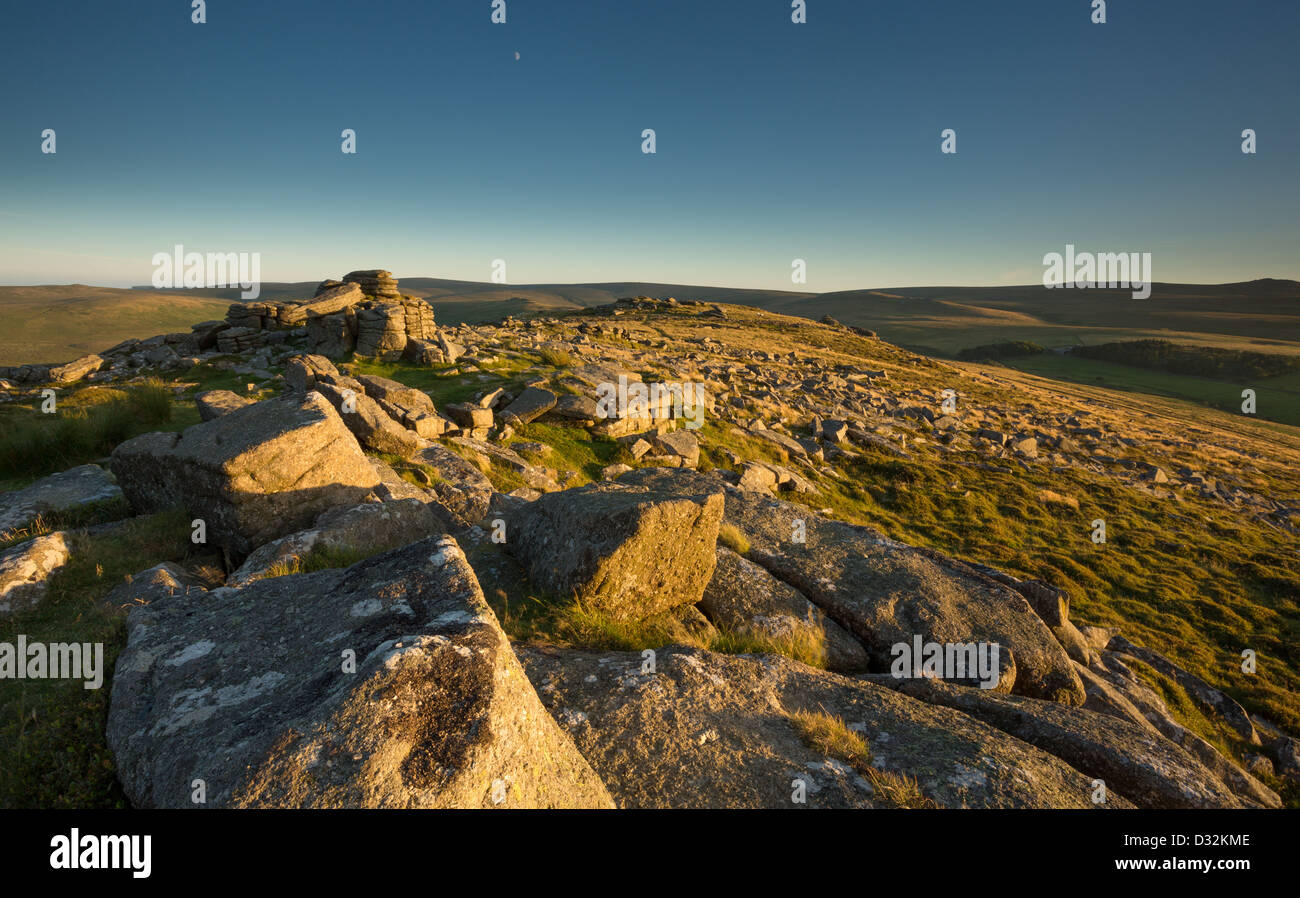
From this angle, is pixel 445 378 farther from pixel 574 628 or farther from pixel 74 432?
pixel 574 628

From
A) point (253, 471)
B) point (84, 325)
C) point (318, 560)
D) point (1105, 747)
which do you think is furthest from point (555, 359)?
point (84, 325)

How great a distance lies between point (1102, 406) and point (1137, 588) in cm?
4789

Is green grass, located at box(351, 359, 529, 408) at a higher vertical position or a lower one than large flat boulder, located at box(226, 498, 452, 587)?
higher

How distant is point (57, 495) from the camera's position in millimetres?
9797

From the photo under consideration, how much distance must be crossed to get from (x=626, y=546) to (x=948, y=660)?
4800mm

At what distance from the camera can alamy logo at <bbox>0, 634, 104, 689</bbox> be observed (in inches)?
185

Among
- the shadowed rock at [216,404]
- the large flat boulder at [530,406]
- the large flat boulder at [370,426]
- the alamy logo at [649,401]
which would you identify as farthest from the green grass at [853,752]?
the alamy logo at [649,401]

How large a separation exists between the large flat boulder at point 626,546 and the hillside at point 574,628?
0.12 ft

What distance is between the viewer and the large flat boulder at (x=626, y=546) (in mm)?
6422

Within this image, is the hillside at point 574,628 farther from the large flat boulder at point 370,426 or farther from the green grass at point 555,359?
the green grass at point 555,359

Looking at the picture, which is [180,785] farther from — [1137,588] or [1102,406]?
[1102,406]
